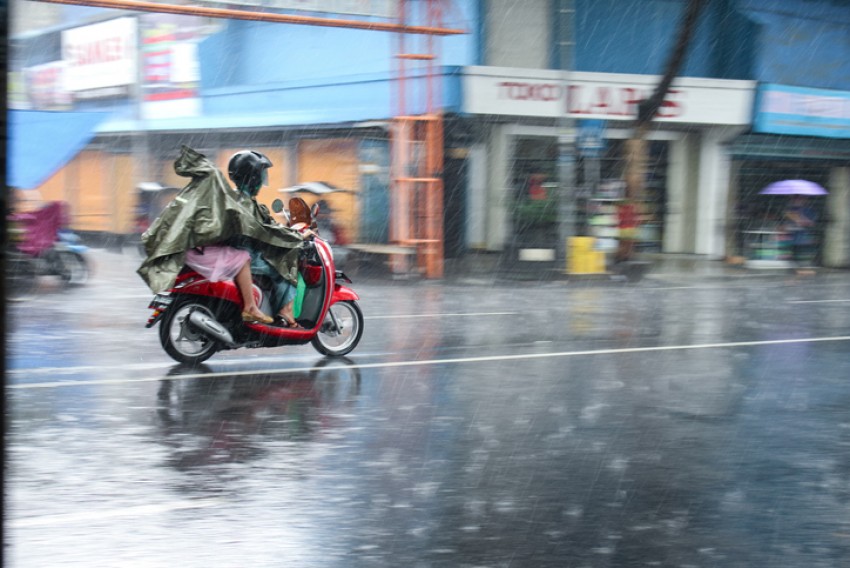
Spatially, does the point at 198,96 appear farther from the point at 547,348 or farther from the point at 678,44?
the point at 547,348

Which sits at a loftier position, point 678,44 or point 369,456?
point 678,44

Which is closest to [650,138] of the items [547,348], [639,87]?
[639,87]

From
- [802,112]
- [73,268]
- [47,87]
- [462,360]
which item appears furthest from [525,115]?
[47,87]

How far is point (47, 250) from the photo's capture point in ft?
57.1

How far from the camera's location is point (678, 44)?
71.5ft

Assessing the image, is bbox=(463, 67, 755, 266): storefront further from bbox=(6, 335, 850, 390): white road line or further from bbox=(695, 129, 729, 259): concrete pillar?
bbox=(6, 335, 850, 390): white road line

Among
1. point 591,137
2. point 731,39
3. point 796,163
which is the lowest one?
point 796,163

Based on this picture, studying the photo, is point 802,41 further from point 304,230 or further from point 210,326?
point 210,326

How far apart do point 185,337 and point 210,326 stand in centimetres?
27

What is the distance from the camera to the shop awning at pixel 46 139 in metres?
21.7

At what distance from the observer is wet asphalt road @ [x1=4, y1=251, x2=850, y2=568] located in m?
4.84

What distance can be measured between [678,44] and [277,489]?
17835 millimetres

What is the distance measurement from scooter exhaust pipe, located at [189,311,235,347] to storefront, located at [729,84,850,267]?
1926 centimetres

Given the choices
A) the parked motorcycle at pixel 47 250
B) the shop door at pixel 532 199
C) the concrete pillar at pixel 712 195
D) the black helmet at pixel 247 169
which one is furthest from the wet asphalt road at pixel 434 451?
the concrete pillar at pixel 712 195
